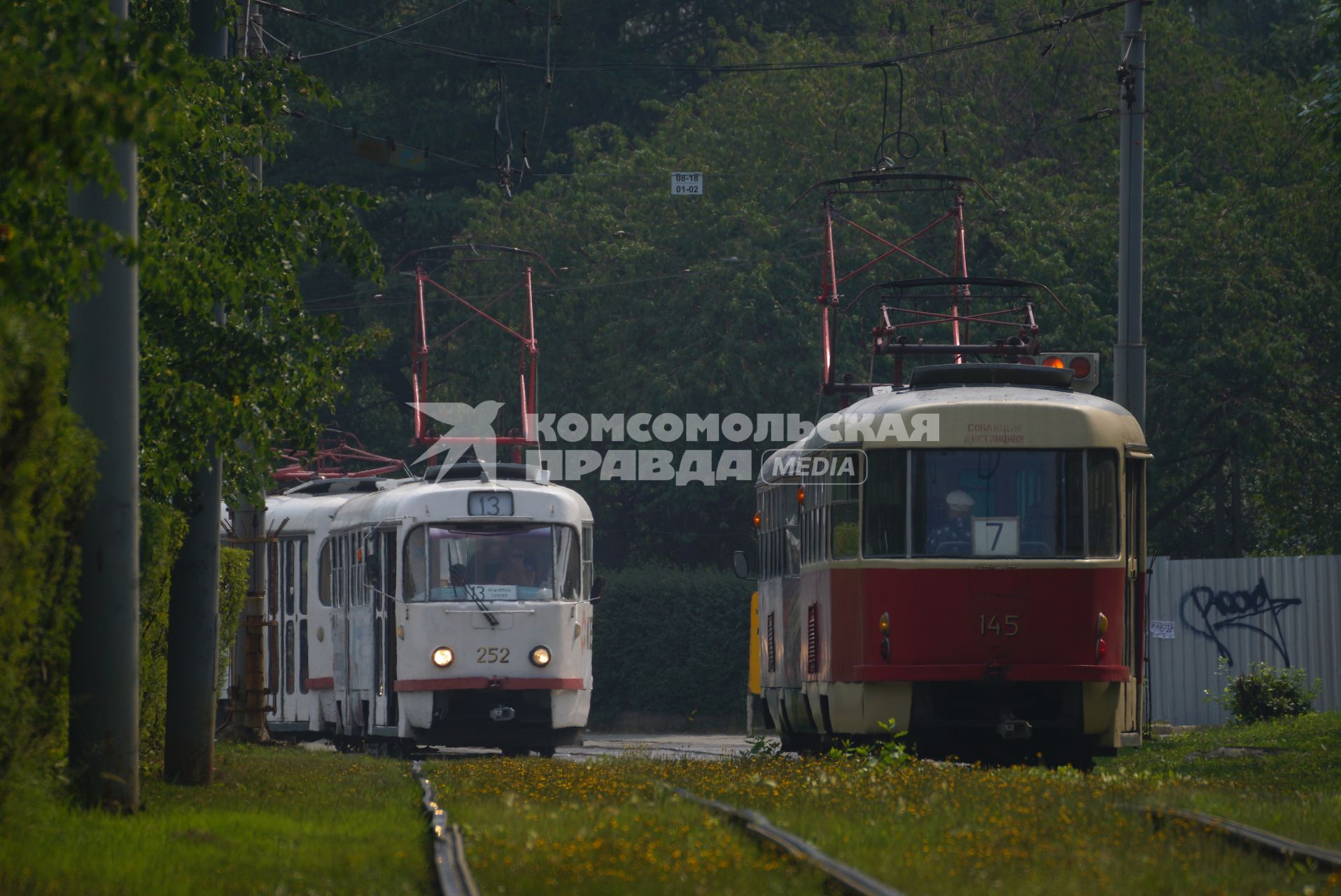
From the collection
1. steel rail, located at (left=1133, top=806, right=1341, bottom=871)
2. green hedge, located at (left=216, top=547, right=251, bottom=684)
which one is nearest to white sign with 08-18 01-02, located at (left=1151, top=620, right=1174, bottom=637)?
green hedge, located at (left=216, top=547, right=251, bottom=684)

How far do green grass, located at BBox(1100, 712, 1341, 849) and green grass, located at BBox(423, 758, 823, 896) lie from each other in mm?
2799

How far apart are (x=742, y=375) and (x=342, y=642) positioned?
15.4 meters

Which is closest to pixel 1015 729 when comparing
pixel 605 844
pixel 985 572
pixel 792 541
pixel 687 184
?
pixel 985 572

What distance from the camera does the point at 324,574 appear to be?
27.5 meters

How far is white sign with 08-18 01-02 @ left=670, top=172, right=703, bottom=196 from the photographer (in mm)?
43406

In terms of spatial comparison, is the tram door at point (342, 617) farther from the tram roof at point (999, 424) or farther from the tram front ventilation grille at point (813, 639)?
the tram roof at point (999, 424)

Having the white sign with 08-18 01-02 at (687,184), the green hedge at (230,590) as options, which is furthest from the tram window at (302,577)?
the white sign with 08-18 01-02 at (687,184)

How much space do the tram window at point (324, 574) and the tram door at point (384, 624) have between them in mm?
2743

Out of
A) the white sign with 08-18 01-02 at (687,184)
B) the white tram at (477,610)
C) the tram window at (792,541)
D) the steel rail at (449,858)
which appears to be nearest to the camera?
the steel rail at (449,858)

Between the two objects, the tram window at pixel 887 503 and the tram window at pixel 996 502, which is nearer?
the tram window at pixel 996 502

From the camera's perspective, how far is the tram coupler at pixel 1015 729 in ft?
54.9

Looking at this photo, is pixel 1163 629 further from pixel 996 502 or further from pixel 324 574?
pixel 996 502

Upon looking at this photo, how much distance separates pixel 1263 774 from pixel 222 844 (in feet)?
31.4

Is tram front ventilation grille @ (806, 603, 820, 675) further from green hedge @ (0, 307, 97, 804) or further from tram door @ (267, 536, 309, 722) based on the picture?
tram door @ (267, 536, 309, 722)
